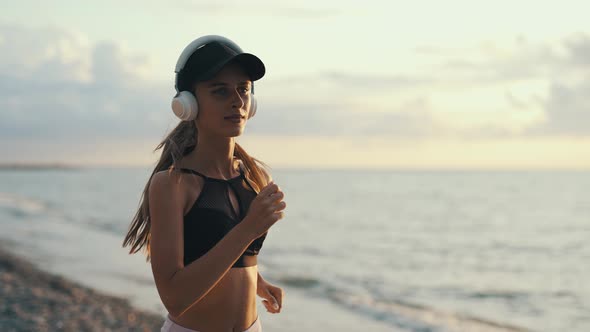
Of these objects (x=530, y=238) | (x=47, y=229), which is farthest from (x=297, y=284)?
(x=530, y=238)

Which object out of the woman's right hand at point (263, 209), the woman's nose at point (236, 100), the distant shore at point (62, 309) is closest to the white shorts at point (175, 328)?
the woman's right hand at point (263, 209)

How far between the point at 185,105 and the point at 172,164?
0.93 feet

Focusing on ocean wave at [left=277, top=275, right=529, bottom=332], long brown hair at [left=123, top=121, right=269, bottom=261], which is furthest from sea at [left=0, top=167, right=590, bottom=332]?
long brown hair at [left=123, top=121, right=269, bottom=261]

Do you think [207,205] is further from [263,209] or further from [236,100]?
[236,100]

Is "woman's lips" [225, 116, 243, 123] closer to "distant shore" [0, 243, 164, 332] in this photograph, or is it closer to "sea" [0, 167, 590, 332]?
"sea" [0, 167, 590, 332]

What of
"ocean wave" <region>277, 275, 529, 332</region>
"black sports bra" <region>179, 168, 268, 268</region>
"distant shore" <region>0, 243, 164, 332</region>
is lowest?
"distant shore" <region>0, 243, 164, 332</region>

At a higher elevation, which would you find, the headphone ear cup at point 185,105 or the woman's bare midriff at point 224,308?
the headphone ear cup at point 185,105

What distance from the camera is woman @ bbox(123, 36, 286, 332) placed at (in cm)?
256

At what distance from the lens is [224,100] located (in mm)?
2779

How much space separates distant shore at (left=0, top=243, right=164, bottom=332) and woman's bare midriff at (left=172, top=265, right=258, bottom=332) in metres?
5.88

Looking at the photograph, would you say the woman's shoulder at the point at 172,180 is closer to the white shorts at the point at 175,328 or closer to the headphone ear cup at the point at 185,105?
the headphone ear cup at the point at 185,105

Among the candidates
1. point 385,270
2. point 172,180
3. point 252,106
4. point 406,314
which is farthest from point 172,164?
point 385,270

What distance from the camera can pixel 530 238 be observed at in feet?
101

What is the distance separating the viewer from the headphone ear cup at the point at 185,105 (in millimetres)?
2746
